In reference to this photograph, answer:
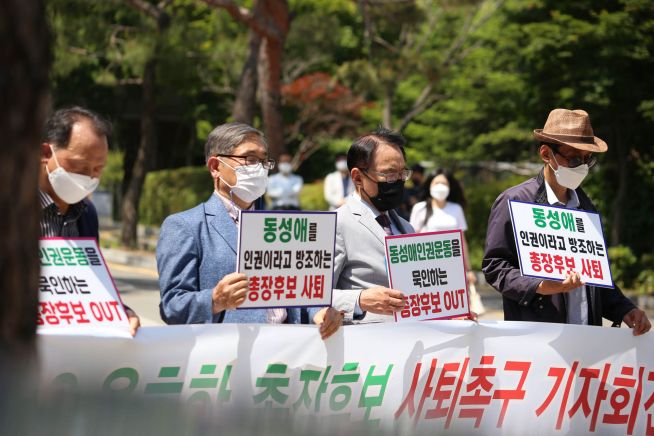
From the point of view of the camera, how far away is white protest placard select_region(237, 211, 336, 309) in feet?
12.4

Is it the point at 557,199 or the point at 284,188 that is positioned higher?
the point at 557,199

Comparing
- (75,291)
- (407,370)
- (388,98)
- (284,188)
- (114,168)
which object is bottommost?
(114,168)

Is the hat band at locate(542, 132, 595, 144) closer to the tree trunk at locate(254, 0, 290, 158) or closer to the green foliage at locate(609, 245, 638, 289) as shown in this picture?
the green foliage at locate(609, 245, 638, 289)

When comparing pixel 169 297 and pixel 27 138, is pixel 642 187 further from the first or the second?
pixel 27 138

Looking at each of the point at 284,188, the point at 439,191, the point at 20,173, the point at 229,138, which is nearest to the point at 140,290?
Answer: the point at 284,188

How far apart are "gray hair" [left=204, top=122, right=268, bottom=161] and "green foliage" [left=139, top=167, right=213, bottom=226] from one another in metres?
22.2

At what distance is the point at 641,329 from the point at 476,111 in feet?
68.8

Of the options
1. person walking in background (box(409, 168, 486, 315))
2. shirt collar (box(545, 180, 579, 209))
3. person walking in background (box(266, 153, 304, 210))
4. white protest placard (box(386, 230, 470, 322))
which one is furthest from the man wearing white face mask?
person walking in background (box(266, 153, 304, 210))

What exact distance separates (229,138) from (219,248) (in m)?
0.50

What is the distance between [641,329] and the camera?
14.9 feet

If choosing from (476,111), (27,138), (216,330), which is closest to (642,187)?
(476,111)

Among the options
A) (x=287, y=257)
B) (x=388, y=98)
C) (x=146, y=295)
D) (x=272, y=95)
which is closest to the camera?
(x=287, y=257)

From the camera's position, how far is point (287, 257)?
12.7 feet

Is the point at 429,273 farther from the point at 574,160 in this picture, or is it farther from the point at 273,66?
the point at 273,66
